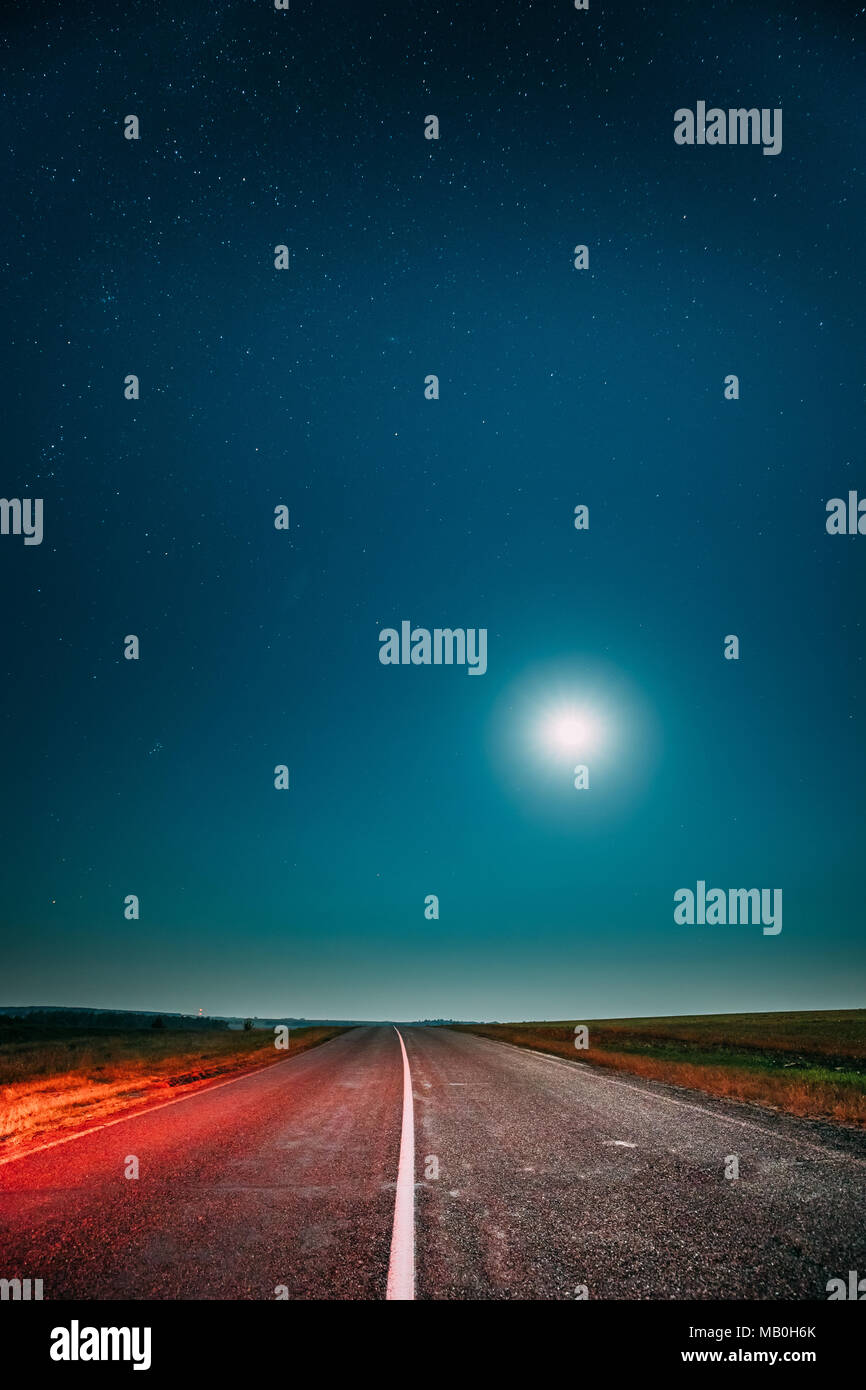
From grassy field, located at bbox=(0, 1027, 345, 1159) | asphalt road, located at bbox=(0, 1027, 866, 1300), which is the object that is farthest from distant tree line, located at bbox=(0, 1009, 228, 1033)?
asphalt road, located at bbox=(0, 1027, 866, 1300)

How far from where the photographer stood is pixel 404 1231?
4.13 metres

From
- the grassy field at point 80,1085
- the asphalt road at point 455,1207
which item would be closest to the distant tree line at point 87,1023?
the grassy field at point 80,1085

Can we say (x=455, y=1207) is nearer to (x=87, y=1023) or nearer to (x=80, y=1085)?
(x=80, y=1085)

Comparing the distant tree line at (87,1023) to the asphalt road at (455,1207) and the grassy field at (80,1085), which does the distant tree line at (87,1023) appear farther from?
the asphalt road at (455,1207)

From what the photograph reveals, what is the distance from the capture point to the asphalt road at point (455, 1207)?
3445mm

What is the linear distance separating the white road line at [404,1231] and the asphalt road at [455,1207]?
51 mm

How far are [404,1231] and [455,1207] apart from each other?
0.75m

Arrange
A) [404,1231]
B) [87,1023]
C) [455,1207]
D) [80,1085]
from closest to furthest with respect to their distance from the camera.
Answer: [404,1231] < [455,1207] < [80,1085] < [87,1023]

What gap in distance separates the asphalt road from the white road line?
5 cm

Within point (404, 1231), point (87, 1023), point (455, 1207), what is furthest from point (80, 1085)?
point (87, 1023)

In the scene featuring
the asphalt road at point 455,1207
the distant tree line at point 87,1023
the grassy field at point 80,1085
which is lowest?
the distant tree line at point 87,1023

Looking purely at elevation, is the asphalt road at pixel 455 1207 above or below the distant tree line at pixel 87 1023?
above

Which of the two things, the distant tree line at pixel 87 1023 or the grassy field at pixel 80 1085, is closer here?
the grassy field at pixel 80 1085
